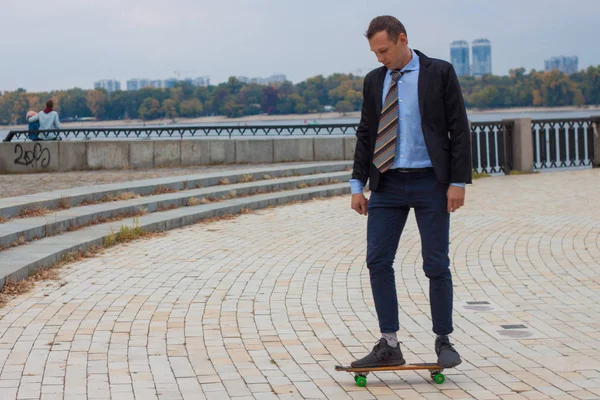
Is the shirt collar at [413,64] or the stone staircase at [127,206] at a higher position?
the shirt collar at [413,64]

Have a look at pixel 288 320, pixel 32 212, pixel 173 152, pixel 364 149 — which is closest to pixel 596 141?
pixel 173 152

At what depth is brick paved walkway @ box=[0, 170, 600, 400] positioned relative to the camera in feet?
17.1

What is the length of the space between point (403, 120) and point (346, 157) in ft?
61.8

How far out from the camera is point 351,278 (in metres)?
8.75

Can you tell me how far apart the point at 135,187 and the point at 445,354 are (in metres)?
11.2

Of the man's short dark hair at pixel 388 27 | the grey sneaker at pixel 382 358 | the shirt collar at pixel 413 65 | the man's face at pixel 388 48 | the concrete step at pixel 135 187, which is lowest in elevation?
the grey sneaker at pixel 382 358

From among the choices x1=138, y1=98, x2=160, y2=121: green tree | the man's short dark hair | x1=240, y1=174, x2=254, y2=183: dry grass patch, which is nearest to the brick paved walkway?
the man's short dark hair

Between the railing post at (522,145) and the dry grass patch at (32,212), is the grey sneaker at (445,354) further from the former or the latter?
the railing post at (522,145)

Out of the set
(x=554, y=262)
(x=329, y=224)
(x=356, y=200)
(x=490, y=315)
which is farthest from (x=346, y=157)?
(x=356, y=200)

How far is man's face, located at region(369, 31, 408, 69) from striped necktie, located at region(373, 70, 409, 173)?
0.38ft

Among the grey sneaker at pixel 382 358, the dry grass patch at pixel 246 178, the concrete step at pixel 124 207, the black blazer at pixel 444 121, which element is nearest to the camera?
the black blazer at pixel 444 121

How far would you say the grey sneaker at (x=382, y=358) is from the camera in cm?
518

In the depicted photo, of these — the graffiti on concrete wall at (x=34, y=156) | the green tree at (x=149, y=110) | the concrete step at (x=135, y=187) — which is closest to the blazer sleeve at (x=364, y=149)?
the concrete step at (x=135, y=187)

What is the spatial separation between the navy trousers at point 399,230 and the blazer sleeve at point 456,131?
0.40 feet
